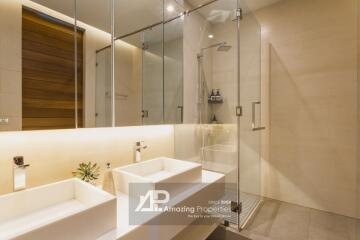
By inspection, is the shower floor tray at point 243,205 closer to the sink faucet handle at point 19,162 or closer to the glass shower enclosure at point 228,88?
the glass shower enclosure at point 228,88

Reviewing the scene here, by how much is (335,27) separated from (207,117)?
5.42ft

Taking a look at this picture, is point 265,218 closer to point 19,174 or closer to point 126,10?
point 19,174

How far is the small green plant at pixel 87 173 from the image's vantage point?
4.12ft

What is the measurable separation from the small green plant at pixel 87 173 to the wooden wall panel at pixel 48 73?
0.93 ft

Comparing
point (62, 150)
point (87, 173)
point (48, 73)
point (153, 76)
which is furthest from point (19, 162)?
point (153, 76)

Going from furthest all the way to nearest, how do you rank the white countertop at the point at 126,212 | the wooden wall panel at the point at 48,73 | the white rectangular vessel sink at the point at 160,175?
the white rectangular vessel sink at the point at 160,175, the wooden wall panel at the point at 48,73, the white countertop at the point at 126,212

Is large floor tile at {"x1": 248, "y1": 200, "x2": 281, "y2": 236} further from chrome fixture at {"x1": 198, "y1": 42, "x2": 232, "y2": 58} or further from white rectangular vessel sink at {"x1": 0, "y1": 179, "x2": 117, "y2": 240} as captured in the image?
chrome fixture at {"x1": 198, "y1": 42, "x2": 232, "y2": 58}

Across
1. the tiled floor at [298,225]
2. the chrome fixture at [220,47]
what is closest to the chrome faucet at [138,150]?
the tiled floor at [298,225]

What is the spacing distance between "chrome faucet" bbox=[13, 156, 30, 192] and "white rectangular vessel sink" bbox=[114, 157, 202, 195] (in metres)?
0.49

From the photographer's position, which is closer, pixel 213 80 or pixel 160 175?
pixel 160 175

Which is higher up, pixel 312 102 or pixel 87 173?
pixel 312 102

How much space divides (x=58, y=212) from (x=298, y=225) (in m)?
2.08

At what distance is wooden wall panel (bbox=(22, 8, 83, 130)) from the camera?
3.29ft
